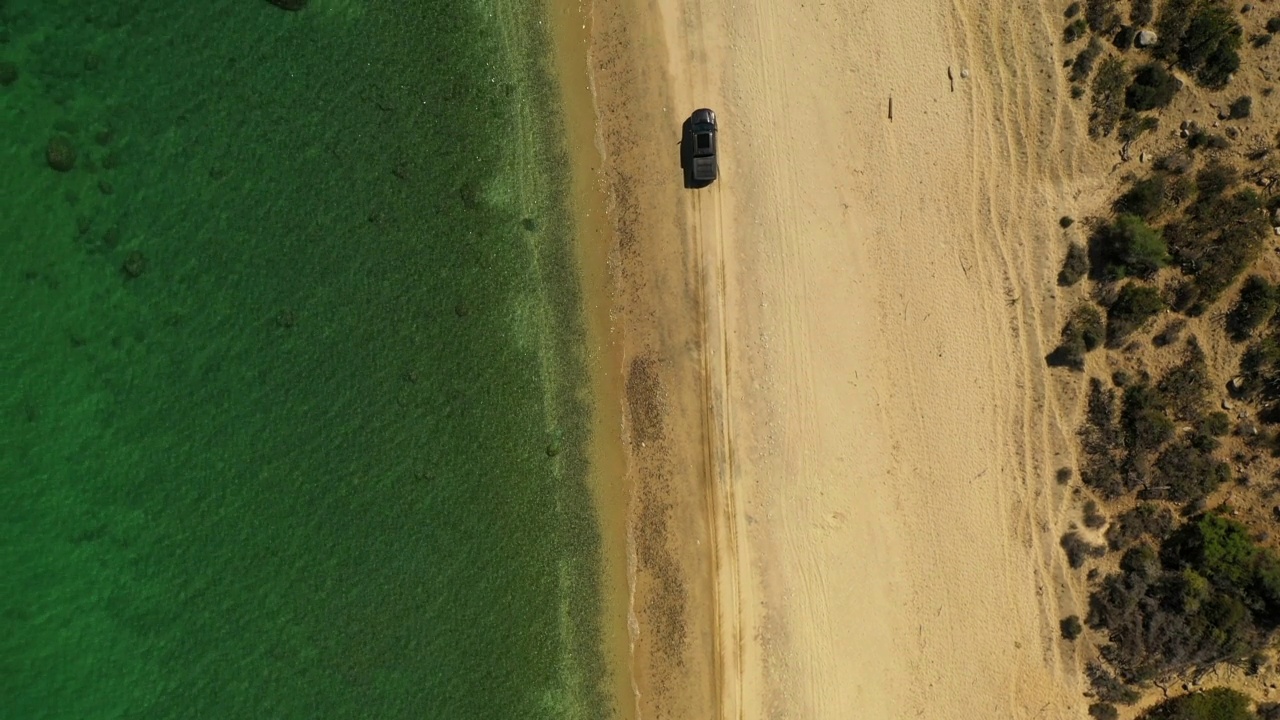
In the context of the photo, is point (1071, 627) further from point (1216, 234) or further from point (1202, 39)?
point (1202, 39)

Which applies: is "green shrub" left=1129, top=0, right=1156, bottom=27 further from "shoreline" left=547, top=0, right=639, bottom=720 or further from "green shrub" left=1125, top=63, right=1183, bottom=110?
"shoreline" left=547, top=0, right=639, bottom=720

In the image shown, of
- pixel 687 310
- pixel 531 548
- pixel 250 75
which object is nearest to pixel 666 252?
pixel 687 310

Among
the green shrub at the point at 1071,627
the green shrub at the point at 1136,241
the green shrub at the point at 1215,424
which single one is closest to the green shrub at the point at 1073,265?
the green shrub at the point at 1136,241

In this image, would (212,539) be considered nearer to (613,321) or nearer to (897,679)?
(613,321)

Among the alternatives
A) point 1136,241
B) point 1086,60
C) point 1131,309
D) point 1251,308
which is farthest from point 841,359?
point 1251,308

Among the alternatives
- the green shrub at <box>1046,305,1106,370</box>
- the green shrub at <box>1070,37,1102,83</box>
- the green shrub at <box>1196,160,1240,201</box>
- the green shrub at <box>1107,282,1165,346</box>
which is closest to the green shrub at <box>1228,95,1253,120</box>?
the green shrub at <box>1196,160,1240,201</box>

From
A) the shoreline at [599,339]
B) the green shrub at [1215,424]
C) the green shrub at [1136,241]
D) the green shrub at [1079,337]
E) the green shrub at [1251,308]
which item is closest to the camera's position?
the green shrub at [1136,241]

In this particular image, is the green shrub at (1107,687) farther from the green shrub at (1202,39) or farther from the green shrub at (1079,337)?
the green shrub at (1202,39)
